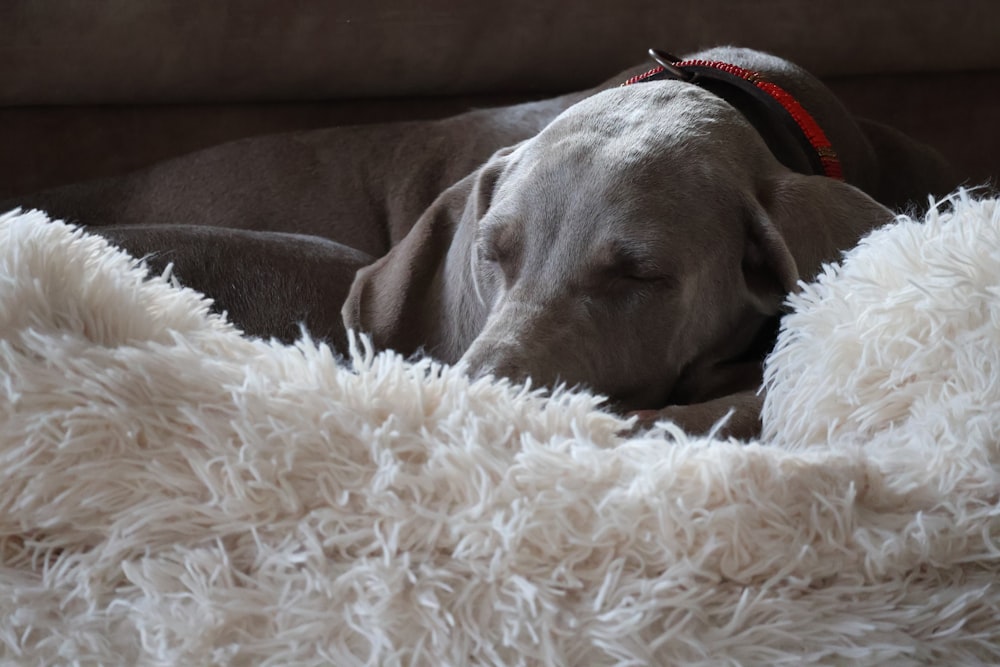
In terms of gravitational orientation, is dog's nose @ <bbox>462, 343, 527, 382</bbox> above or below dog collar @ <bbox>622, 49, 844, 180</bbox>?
Answer: below

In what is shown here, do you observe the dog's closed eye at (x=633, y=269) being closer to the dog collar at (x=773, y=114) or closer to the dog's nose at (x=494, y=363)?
the dog's nose at (x=494, y=363)

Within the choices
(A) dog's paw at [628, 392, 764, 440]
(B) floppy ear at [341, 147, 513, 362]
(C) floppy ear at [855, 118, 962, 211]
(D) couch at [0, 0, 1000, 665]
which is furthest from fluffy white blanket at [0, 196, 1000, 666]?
(C) floppy ear at [855, 118, 962, 211]

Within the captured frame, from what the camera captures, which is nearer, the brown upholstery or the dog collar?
the dog collar

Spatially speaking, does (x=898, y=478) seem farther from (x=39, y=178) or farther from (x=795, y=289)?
(x=39, y=178)

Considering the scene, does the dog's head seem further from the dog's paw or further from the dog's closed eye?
the dog's paw

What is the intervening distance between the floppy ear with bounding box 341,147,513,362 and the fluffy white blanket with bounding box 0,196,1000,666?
0.48 meters

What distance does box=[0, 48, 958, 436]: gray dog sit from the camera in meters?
1.18

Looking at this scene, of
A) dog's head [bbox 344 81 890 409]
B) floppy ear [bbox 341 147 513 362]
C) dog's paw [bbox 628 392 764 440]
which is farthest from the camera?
floppy ear [bbox 341 147 513 362]

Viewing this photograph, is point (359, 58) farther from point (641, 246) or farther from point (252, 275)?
point (641, 246)

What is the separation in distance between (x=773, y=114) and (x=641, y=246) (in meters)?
0.40

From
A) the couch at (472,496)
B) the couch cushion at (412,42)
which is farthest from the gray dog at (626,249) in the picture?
the couch cushion at (412,42)

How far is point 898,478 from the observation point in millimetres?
811

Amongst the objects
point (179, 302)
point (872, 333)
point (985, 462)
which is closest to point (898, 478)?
point (985, 462)

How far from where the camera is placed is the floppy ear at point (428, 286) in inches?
53.7
